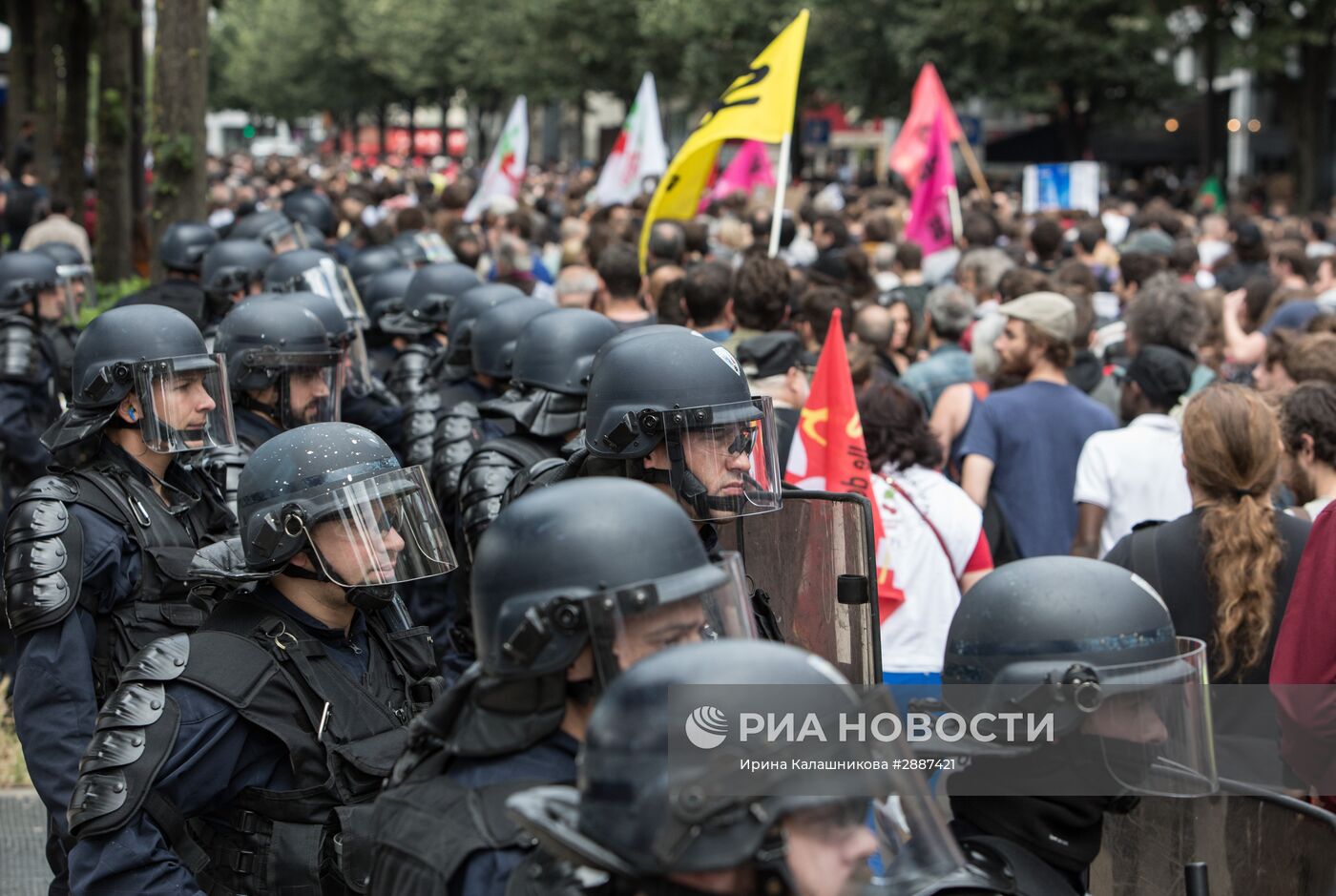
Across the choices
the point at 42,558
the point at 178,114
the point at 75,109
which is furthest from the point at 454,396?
the point at 75,109

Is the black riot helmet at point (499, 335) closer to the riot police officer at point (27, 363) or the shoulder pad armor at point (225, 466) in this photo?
the shoulder pad armor at point (225, 466)

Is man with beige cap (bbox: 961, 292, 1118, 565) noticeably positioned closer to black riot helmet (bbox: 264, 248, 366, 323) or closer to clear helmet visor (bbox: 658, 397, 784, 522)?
clear helmet visor (bbox: 658, 397, 784, 522)

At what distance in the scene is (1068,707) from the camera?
8.59 feet

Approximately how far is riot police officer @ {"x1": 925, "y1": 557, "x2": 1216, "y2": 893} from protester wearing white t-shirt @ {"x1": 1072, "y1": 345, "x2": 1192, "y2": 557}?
2.92m

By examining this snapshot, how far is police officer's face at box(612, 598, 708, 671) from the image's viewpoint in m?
2.35

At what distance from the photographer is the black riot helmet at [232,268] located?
831 centimetres

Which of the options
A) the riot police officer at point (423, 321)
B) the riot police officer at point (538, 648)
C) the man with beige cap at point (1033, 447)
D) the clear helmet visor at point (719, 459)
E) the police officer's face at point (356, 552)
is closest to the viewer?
the riot police officer at point (538, 648)

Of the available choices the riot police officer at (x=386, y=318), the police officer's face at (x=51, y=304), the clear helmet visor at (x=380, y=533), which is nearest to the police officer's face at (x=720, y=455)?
the clear helmet visor at (x=380, y=533)

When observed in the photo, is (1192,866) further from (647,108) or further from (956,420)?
(647,108)

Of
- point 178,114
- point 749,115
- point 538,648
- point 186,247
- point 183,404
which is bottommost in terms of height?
point 538,648

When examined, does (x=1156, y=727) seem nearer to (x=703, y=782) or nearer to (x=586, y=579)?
(x=586, y=579)

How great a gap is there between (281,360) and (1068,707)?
11.9 feet

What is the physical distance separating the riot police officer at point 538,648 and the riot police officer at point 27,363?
5772 mm

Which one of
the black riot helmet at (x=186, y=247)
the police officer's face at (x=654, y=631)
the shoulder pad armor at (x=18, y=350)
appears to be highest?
the black riot helmet at (x=186, y=247)
